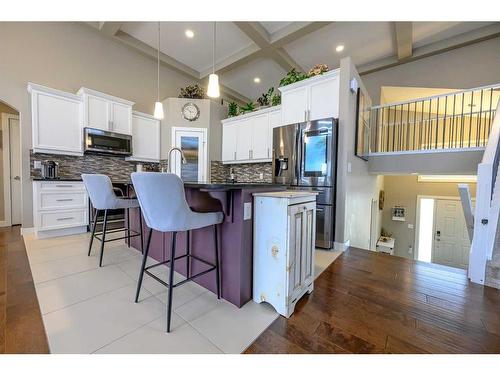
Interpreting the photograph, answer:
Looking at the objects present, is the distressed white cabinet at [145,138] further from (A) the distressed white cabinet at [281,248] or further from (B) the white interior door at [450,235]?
(B) the white interior door at [450,235]

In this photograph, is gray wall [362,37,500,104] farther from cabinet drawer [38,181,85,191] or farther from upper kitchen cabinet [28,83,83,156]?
cabinet drawer [38,181,85,191]

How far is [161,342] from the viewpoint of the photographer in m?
1.20

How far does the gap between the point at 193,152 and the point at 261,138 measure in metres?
1.59

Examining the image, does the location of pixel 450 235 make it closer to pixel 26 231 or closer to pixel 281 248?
pixel 281 248

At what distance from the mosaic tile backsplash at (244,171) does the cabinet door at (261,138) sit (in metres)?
0.38

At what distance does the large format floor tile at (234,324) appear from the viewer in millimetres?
1214

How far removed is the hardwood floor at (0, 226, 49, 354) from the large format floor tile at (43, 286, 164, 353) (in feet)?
0.19

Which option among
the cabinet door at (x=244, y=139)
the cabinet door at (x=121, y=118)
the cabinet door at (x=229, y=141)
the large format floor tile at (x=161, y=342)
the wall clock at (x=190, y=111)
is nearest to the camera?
the large format floor tile at (x=161, y=342)

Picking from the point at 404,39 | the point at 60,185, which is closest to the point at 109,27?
the point at 60,185

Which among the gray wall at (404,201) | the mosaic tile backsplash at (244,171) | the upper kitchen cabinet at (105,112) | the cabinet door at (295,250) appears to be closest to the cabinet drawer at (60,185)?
the upper kitchen cabinet at (105,112)

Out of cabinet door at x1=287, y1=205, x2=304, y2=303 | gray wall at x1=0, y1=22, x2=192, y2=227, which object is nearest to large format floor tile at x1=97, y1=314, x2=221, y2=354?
cabinet door at x1=287, y1=205, x2=304, y2=303
